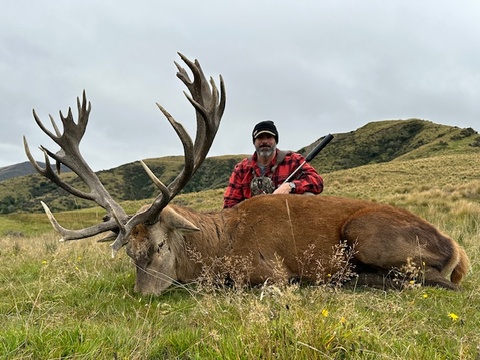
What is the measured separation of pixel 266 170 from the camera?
23.4 ft

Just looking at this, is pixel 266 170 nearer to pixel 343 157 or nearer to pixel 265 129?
pixel 265 129

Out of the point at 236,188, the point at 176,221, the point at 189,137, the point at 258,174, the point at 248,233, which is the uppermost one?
the point at 189,137

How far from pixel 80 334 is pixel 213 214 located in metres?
2.75

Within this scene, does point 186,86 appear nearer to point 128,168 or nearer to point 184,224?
point 184,224

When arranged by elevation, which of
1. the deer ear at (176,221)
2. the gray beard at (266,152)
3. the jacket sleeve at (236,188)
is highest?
the gray beard at (266,152)

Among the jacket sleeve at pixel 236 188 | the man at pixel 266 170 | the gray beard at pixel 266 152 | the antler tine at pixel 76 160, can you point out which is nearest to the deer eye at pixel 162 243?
the antler tine at pixel 76 160

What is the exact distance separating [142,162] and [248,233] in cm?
155

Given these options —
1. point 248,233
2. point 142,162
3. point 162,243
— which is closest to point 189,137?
point 142,162

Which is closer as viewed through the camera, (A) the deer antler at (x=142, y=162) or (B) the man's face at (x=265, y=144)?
(A) the deer antler at (x=142, y=162)

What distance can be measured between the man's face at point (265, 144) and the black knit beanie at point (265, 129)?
2.5 inches

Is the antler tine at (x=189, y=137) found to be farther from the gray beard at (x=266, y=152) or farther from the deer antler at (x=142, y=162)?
the gray beard at (x=266, y=152)

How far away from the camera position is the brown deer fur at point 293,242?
14.7ft

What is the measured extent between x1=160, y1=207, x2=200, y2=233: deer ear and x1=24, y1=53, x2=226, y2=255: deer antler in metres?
0.14

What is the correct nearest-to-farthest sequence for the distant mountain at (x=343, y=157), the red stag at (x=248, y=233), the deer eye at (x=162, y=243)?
the red stag at (x=248, y=233) → the deer eye at (x=162, y=243) → the distant mountain at (x=343, y=157)
